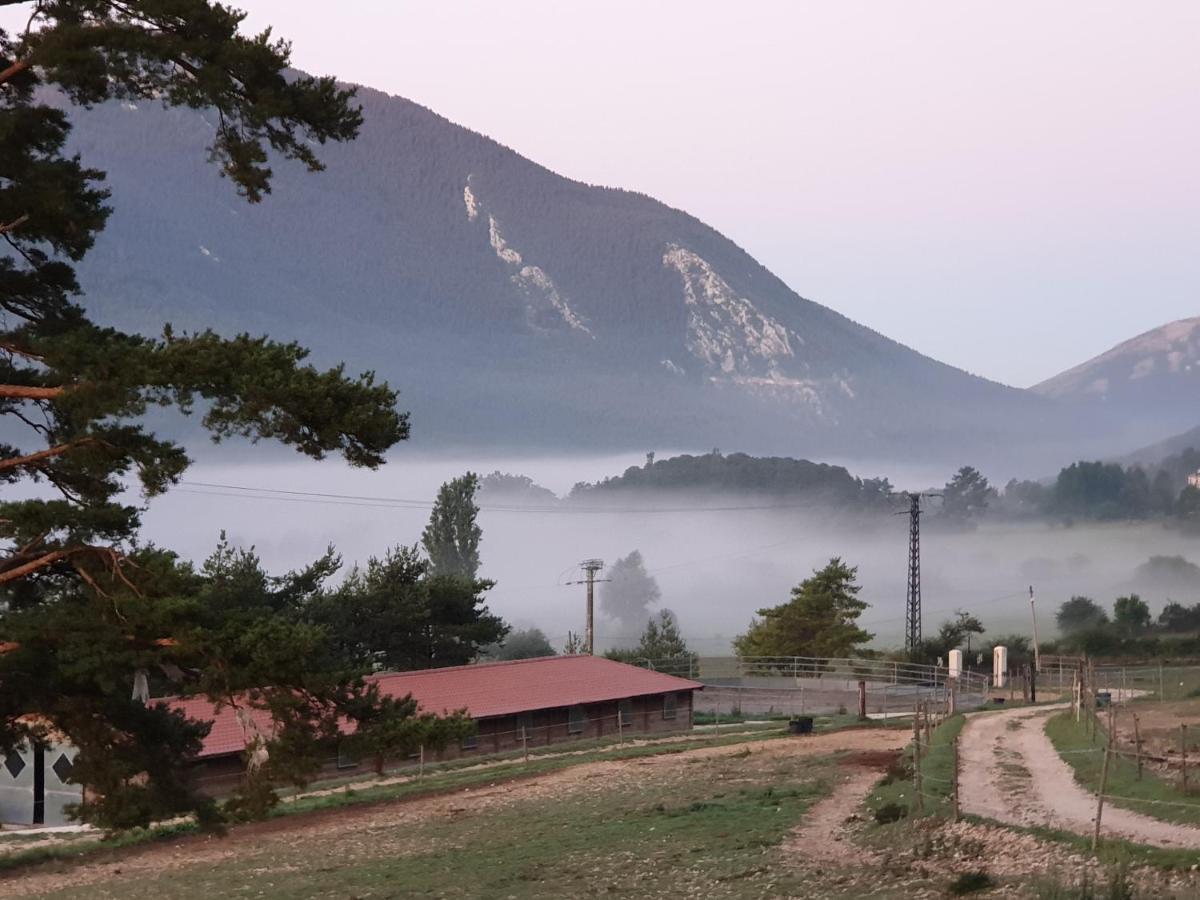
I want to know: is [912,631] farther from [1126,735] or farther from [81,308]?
[81,308]

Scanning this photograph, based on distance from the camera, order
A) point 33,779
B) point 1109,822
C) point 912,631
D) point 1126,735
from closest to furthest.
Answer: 1. point 1109,822
2. point 1126,735
3. point 33,779
4. point 912,631

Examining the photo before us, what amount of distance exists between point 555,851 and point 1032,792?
10332 millimetres

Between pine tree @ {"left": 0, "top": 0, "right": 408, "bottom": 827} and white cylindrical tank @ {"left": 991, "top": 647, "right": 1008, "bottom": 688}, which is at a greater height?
pine tree @ {"left": 0, "top": 0, "right": 408, "bottom": 827}

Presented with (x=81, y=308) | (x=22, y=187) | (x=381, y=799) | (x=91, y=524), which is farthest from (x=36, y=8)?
(x=381, y=799)

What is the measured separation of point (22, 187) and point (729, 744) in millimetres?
39606

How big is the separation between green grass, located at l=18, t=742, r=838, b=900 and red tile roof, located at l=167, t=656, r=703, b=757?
17.5 meters

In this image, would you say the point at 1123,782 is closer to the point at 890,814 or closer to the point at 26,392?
the point at 890,814

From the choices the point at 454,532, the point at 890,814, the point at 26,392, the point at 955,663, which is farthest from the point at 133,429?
the point at 454,532

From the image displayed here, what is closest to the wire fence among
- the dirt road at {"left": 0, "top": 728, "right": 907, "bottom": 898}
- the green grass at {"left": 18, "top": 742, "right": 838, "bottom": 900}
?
the dirt road at {"left": 0, "top": 728, "right": 907, "bottom": 898}

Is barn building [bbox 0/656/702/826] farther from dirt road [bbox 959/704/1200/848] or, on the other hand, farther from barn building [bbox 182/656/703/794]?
dirt road [bbox 959/704/1200/848]

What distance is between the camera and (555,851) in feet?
101

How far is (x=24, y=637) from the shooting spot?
62.8 feet

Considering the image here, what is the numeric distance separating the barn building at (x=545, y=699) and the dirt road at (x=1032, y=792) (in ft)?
62.2

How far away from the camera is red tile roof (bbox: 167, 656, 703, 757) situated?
198ft
